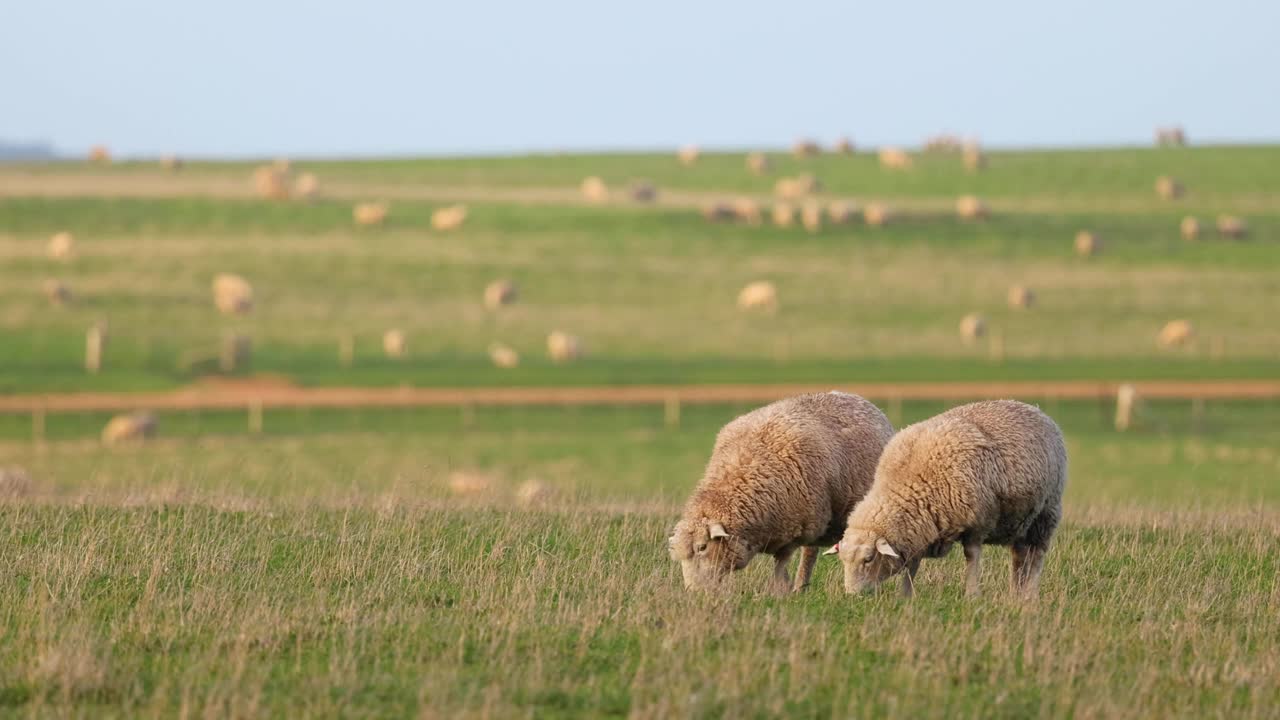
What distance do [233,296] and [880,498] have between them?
48988mm

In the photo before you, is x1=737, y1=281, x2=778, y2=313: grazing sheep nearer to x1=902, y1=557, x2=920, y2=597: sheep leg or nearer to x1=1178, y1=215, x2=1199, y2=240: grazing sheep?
x1=1178, y1=215, x2=1199, y2=240: grazing sheep

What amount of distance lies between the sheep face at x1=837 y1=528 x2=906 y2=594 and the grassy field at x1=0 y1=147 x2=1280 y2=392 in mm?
35505

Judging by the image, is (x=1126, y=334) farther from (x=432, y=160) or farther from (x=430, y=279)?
(x=432, y=160)

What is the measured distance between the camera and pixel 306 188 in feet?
261

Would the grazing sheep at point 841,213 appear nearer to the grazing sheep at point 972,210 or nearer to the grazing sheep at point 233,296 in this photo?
the grazing sheep at point 972,210

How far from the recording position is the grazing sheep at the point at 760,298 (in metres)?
59.7

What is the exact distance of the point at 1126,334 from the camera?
184 ft

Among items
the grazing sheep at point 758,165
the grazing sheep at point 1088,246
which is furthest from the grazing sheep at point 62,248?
the grazing sheep at point 1088,246

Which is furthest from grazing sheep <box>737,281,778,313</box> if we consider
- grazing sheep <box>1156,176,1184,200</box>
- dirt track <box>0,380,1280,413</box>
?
grazing sheep <box>1156,176,1184,200</box>

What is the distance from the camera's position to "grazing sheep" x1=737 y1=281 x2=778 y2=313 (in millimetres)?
59688

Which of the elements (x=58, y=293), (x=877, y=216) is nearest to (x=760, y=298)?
(x=877, y=216)

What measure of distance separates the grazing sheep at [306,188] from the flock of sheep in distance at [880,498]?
6835cm

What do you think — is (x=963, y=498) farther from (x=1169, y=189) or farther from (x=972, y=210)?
(x=1169, y=189)

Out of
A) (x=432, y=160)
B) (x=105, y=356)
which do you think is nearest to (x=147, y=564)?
(x=105, y=356)
